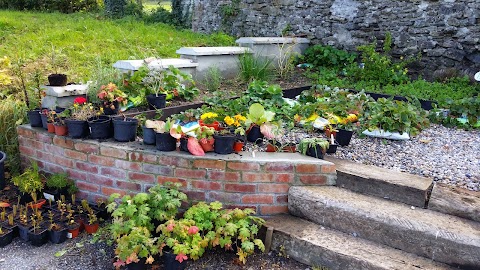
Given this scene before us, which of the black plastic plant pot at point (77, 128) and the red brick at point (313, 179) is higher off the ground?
the black plastic plant pot at point (77, 128)

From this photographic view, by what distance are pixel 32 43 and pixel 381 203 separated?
17.6 ft

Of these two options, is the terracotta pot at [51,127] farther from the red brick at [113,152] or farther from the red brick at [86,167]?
the red brick at [113,152]

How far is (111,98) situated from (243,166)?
1445mm

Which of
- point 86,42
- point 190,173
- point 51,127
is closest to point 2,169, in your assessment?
point 51,127

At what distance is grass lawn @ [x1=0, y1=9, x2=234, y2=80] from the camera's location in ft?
17.5

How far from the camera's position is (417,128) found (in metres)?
4.04

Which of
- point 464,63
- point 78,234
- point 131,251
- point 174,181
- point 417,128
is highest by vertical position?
point 464,63

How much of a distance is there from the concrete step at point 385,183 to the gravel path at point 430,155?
0.64ft

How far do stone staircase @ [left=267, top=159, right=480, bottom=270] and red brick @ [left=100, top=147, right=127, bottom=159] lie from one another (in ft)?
3.85

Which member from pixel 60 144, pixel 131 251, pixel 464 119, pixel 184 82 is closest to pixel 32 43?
pixel 184 82

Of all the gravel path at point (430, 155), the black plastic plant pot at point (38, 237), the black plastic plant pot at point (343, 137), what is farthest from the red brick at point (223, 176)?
the black plastic plant pot at point (38, 237)

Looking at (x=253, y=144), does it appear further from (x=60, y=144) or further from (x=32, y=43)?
(x=32, y=43)

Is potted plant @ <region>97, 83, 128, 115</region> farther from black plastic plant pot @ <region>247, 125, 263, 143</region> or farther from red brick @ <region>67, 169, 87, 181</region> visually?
black plastic plant pot @ <region>247, 125, 263, 143</region>

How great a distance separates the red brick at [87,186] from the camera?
3404 mm
